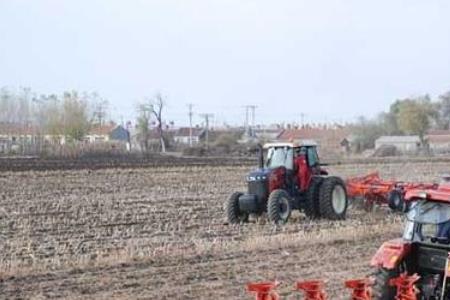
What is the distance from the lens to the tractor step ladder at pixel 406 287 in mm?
8516

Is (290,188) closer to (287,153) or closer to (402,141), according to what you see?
(287,153)

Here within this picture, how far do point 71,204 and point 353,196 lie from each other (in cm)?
→ 858

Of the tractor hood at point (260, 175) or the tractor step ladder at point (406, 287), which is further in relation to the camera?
the tractor hood at point (260, 175)

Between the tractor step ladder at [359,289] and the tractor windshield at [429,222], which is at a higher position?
the tractor windshield at [429,222]

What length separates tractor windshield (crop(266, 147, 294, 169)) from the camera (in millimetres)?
21406

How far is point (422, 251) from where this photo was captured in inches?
347

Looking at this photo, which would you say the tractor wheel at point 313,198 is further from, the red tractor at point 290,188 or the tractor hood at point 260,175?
the tractor hood at point 260,175

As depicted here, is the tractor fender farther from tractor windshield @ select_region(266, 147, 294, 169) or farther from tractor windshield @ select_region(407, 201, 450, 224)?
tractor windshield @ select_region(266, 147, 294, 169)

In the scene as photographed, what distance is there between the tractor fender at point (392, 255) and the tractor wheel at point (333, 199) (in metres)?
12.3

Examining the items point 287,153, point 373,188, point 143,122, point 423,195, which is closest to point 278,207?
point 287,153

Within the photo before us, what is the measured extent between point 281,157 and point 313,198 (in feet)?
4.56

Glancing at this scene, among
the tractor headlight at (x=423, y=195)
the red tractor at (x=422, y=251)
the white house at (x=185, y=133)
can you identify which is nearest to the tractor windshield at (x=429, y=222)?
the red tractor at (x=422, y=251)

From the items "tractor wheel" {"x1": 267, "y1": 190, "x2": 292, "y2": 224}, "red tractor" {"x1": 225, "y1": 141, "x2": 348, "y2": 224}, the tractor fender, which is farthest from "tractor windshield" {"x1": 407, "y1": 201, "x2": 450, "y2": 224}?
"red tractor" {"x1": 225, "y1": 141, "x2": 348, "y2": 224}

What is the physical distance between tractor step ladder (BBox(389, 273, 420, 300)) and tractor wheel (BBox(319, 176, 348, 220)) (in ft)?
41.6
